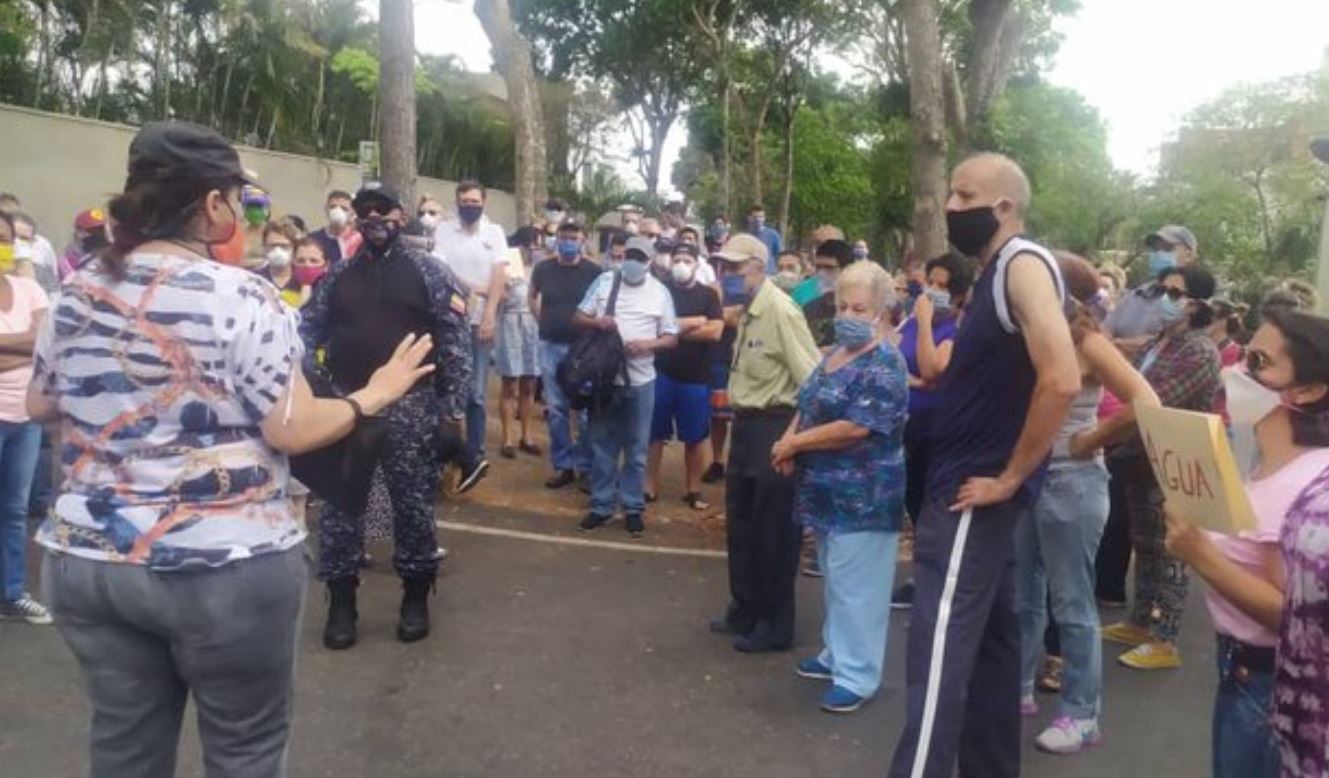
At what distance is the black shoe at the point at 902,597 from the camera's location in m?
6.02

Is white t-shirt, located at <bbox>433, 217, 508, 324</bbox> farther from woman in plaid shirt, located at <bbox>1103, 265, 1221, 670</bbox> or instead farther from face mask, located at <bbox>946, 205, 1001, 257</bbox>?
face mask, located at <bbox>946, 205, 1001, 257</bbox>

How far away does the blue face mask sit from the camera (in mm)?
8266

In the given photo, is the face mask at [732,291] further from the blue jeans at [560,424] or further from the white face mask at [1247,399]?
the white face mask at [1247,399]

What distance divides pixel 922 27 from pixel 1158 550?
244 inches

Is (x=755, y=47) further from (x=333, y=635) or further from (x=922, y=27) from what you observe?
(x=333, y=635)

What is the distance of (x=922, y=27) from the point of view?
33.3ft

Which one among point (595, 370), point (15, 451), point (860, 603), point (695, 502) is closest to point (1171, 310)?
point (860, 603)

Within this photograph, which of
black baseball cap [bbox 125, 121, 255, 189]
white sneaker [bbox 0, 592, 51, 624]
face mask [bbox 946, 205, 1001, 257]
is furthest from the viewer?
white sneaker [bbox 0, 592, 51, 624]

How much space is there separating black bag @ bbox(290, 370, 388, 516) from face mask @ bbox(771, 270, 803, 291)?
6140 mm

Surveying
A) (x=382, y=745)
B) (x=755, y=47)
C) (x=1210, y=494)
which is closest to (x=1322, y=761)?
(x=1210, y=494)

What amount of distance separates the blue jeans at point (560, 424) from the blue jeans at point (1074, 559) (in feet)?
14.0

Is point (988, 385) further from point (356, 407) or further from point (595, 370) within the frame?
point (595, 370)

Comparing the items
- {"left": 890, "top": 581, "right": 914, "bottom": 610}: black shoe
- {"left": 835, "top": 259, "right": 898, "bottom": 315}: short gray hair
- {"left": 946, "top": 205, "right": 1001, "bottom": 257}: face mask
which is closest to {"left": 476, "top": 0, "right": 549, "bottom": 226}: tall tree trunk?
{"left": 890, "top": 581, "right": 914, "bottom": 610}: black shoe

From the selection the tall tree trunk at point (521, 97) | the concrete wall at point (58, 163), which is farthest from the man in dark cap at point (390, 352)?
the tall tree trunk at point (521, 97)
